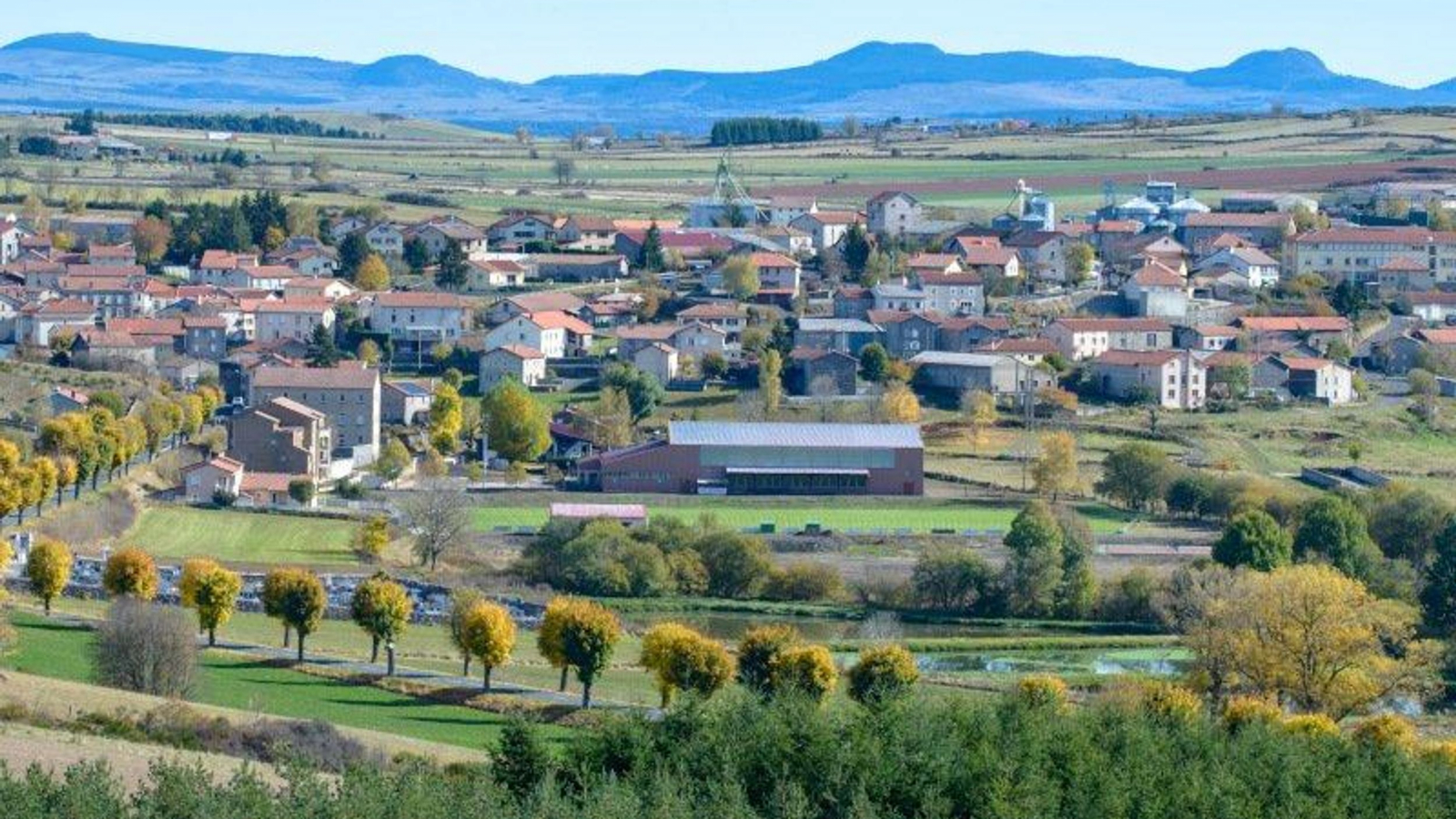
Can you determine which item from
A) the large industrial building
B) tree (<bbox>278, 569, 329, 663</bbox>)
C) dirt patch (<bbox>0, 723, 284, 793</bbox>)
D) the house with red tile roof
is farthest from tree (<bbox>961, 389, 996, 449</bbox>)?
dirt patch (<bbox>0, 723, 284, 793</bbox>)

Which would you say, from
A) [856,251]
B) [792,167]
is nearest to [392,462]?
[856,251]

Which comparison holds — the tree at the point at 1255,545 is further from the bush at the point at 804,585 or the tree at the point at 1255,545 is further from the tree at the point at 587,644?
the tree at the point at 587,644

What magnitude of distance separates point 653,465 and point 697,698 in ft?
48.7

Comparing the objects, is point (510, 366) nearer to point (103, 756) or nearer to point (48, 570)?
point (48, 570)

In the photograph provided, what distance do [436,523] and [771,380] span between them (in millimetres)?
8950

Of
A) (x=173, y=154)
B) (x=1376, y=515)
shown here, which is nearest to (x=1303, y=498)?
(x=1376, y=515)

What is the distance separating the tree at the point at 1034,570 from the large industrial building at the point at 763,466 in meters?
5.75

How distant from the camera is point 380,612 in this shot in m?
21.4

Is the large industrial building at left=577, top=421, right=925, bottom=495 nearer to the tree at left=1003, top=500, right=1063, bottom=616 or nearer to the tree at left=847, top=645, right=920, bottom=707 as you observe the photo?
the tree at left=1003, top=500, right=1063, bottom=616

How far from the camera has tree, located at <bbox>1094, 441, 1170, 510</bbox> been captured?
30203 mm

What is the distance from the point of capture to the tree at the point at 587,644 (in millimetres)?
20375

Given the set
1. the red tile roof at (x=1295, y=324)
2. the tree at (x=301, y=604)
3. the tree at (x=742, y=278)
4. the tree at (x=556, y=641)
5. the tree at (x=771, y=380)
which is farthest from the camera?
the tree at (x=742, y=278)

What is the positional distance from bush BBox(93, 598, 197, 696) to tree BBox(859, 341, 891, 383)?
17999 millimetres

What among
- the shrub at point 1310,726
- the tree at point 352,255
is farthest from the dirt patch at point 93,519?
the tree at point 352,255
